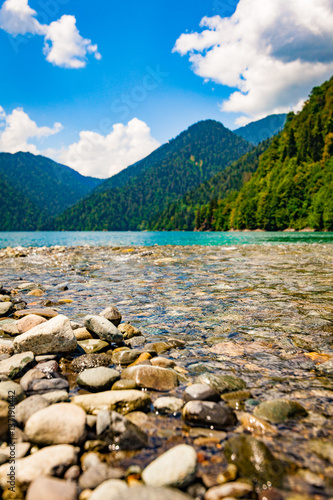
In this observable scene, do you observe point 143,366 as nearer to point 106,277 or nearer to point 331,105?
point 106,277

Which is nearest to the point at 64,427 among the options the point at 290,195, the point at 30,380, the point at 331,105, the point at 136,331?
the point at 30,380

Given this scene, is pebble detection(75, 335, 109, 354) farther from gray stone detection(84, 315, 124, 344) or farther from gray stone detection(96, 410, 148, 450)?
gray stone detection(96, 410, 148, 450)

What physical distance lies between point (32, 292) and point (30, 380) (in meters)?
6.92

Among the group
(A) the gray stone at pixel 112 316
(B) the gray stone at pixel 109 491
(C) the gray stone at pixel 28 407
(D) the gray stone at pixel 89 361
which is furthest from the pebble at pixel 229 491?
(A) the gray stone at pixel 112 316

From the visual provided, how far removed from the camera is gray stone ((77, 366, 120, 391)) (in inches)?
145

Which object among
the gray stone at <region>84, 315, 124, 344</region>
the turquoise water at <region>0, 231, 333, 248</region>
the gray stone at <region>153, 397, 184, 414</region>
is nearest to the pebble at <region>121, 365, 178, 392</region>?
the gray stone at <region>153, 397, 184, 414</region>

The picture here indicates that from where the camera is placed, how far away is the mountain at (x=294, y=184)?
10832cm

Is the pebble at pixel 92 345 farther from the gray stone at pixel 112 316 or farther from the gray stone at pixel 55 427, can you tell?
the gray stone at pixel 55 427

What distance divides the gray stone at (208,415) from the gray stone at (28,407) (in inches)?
59.8

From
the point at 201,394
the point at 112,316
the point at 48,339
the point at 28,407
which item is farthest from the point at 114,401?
the point at 112,316

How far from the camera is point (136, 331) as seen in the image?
577 centimetres

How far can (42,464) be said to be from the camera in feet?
7.54

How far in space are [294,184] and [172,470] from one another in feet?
434

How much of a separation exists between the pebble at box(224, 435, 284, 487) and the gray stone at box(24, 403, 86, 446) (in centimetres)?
136
